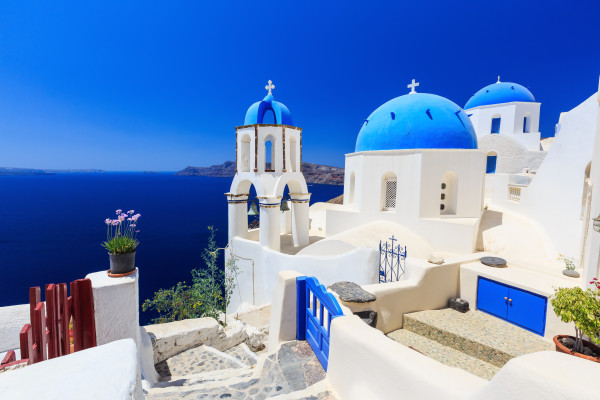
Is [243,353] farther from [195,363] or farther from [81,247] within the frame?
[81,247]

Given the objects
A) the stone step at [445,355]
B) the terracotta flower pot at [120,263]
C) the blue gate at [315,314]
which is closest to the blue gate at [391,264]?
the stone step at [445,355]

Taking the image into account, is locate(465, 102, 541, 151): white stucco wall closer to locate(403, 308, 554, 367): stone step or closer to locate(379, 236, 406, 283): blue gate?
locate(379, 236, 406, 283): blue gate

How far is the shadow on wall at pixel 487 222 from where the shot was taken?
12091 millimetres

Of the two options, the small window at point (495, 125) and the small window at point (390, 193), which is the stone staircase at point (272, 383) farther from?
the small window at point (495, 125)

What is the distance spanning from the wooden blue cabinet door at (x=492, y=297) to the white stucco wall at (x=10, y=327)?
8921 millimetres

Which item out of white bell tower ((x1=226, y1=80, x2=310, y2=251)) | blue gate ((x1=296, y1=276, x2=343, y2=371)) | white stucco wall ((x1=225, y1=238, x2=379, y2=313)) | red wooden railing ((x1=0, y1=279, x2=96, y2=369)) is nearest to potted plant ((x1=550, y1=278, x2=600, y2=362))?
blue gate ((x1=296, y1=276, x2=343, y2=371))

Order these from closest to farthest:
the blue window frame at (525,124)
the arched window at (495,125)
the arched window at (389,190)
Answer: the arched window at (389,190) < the blue window frame at (525,124) < the arched window at (495,125)

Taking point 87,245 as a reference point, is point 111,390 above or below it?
above

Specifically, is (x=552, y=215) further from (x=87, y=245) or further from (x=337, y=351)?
(x=87, y=245)

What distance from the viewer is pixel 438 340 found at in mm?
6238

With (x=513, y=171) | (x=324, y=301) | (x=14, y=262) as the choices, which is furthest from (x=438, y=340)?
(x=14, y=262)

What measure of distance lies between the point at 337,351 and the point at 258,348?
540 centimetres

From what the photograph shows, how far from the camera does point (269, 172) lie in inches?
520

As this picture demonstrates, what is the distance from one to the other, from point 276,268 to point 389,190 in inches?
236
